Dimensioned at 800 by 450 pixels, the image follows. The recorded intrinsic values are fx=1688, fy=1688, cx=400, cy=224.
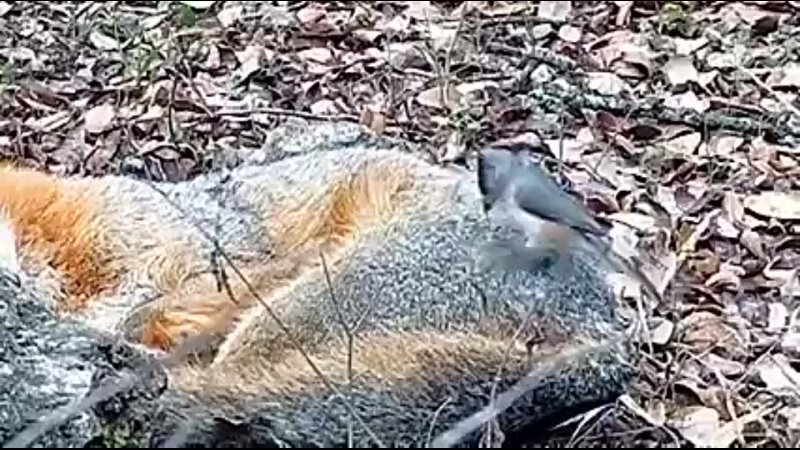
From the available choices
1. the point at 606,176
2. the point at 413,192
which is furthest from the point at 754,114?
the point at 413,192

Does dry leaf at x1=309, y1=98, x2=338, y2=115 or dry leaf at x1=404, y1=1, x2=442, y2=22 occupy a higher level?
dry leaf at x1=404, y1=1, x2=442, y2=22

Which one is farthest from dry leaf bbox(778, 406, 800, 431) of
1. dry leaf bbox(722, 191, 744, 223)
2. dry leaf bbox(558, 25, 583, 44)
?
dry leaf bbox(558, 25, 583, 44)

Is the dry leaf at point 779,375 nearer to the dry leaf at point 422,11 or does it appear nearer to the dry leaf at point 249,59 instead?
the dry leaf at point 249,59

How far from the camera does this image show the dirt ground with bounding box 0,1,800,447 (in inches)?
195

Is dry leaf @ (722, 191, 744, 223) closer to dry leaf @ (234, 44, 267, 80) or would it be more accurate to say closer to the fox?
the fox

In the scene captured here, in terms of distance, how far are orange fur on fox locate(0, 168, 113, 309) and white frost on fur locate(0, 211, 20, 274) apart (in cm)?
2

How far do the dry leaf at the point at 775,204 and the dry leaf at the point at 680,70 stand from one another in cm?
96

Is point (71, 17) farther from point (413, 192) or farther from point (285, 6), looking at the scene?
point (413, 192)

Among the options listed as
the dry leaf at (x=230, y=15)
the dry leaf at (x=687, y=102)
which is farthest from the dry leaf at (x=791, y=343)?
the dry leaf at (x=230, y=15)

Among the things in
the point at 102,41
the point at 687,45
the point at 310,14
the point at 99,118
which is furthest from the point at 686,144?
the point at 102,41

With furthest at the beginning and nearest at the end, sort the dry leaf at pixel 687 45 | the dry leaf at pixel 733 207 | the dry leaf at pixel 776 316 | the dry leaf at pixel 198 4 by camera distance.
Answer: the dry leaf at pixel 198 4, the dry leaf at pixel 687 45, the dry leaf at pixel 733 207, the dry leaf at pixel 776 316

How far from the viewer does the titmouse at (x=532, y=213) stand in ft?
12.8

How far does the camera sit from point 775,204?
557cm

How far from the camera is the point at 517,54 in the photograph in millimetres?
6820
